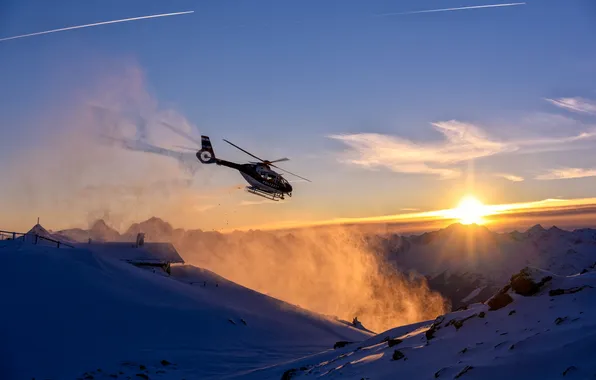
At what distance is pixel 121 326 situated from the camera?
2844cm

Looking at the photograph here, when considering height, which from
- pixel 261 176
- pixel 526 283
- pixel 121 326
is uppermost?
pixel 261 176

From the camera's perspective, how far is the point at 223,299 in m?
44.1

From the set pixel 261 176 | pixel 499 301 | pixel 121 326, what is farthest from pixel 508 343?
pixel 261 176

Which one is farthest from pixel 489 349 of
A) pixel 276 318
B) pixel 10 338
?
pixel 276 318

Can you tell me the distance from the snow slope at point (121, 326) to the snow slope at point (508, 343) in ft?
32.1

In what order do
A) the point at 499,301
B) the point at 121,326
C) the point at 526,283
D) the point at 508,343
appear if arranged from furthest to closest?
1. the point at 121,326
2. the point at 526,283
3. the point at 499,301
4. the point at 508,343

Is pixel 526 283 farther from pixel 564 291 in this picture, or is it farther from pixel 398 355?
pixel 398 355

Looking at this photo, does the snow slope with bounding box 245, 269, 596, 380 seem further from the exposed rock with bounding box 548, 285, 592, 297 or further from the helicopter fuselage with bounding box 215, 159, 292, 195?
the helicopter fuselage with bounding box 215, 159, 292, 195

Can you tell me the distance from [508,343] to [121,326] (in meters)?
23.1

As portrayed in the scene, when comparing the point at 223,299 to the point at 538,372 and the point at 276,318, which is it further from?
the point at 538,372

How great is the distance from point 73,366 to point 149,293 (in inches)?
560

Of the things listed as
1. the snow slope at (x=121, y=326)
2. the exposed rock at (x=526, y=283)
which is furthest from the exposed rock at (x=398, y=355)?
the snow slope at (x=121, y=326)

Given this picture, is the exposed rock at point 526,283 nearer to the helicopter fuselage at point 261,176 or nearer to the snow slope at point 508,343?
the snow slope at point 508,343

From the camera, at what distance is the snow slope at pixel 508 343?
9.95 meters
